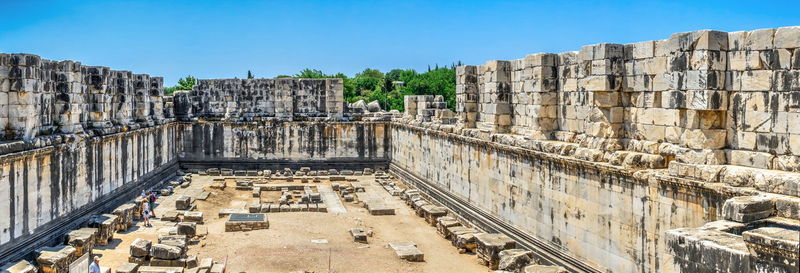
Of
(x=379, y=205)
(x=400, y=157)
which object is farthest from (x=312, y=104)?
(x=379, y=205)

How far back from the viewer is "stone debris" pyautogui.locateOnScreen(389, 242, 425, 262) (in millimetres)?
14258

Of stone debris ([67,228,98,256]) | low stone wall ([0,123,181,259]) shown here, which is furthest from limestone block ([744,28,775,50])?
stone debris ([67,228,98,256])

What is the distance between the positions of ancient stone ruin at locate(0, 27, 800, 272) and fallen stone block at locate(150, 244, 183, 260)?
3cm

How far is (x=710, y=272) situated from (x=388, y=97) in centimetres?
6076

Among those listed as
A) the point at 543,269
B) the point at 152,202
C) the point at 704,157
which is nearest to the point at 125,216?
the point at 152,202

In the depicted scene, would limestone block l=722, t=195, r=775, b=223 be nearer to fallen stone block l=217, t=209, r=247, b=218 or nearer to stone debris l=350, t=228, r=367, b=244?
stone debris l=350, t=228, r=367, b=244

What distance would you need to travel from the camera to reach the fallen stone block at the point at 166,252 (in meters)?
13.0

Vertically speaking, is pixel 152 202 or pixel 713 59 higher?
pixel 713 59

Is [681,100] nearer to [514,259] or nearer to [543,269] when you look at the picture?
[543,269]

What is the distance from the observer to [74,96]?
1584cm

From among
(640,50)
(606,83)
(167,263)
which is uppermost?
(640,50)

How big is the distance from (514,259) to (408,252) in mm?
2599

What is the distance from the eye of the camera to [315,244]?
608 inches

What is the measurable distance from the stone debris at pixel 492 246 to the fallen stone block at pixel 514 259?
31 centimetres
